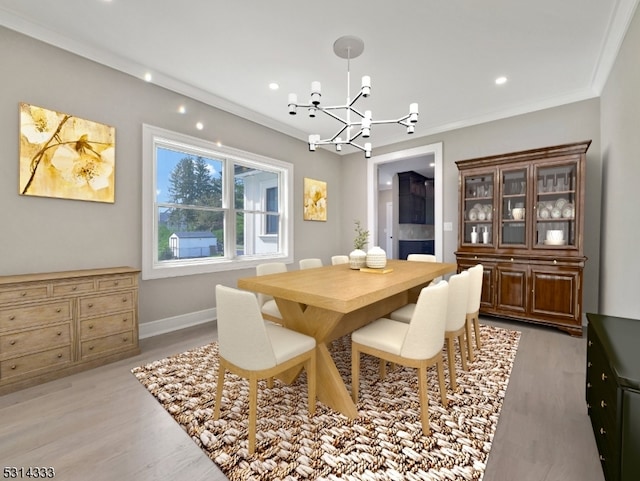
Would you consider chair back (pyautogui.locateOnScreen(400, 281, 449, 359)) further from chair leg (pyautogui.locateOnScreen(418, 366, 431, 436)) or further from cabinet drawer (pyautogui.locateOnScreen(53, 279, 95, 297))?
cabinet drawer (pyautogui.locateOnScreen(53, 279, 95, 297))

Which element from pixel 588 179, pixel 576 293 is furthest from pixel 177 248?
pixel 588 179

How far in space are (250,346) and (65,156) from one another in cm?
250

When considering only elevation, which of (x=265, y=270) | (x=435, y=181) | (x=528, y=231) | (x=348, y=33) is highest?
(x=348, y=33)

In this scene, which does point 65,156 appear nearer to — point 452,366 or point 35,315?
point 35,315

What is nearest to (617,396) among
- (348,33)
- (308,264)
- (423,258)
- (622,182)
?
(622,182)

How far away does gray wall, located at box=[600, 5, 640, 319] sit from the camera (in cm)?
217

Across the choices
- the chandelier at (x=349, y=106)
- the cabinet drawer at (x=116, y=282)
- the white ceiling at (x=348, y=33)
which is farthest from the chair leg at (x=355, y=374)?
the white ceiling at (x=348, y=33)

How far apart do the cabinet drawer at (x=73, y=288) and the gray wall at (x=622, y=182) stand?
4211mm

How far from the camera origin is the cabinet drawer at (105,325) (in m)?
2.41

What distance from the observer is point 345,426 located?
1.71 metres

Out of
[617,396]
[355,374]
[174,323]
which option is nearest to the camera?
[617,396]

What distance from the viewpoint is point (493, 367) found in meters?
2.46

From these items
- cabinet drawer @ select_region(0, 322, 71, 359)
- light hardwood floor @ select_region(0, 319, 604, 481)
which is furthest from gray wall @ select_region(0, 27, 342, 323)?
light hardwood floor @ select_region(0, 319, 604, 481)

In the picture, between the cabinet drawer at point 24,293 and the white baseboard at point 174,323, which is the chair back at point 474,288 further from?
the cabinet drawer at point 24,293
